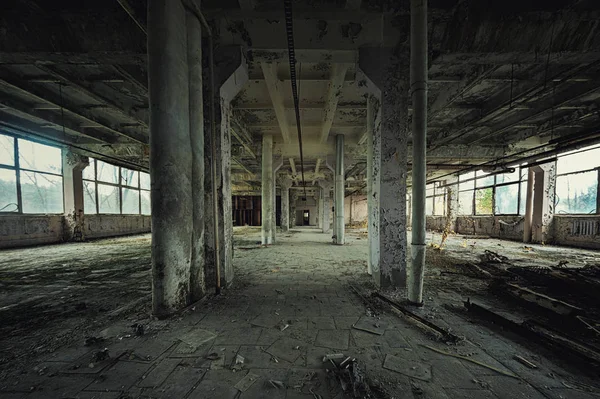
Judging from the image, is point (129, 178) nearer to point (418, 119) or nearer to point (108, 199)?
point (108, 199)

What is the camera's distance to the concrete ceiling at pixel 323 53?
3.32 metres

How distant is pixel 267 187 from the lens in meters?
9.96

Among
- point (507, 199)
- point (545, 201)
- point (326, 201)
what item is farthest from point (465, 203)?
point (326, 201)

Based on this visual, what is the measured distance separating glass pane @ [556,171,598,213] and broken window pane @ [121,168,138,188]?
881 inches

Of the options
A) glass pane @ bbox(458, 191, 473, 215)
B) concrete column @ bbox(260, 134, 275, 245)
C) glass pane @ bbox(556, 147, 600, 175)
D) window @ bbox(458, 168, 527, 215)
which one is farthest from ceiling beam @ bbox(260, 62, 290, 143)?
glass pane @ bbox(458, 191, 473, 215)

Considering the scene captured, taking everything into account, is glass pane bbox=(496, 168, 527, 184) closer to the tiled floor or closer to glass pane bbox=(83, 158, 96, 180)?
the tiled floor

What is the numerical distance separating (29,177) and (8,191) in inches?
33.9

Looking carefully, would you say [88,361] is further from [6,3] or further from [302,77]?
[302,77]

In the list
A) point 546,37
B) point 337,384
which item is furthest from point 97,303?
point 546,37

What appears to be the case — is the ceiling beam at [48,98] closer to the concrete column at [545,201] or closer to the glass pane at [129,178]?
the glass pane at [129,178]

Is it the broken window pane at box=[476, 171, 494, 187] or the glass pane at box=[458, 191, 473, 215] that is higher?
the broken window pane at box=[476, 171, 494, 187]

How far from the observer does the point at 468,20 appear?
336cm

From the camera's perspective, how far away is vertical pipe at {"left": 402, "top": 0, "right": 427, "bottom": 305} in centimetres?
295

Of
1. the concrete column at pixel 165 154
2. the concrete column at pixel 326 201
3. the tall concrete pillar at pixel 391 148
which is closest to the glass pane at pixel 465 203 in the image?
the concrete column at pixel 326 201
